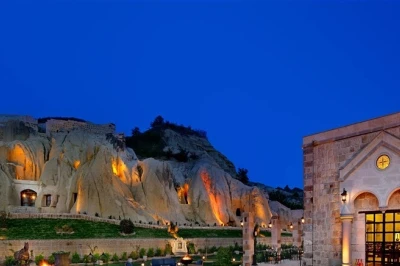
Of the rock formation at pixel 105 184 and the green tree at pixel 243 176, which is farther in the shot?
the green tree at pixel 243 176

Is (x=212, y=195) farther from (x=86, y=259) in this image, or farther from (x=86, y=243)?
(x=86, y=259)

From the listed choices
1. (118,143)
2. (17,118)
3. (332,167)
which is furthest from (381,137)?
(17,118)

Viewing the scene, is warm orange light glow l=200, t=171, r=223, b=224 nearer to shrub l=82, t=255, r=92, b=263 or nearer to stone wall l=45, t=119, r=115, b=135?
stone wall l=45, t=119, r=115, b=135

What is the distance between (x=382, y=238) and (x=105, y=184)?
41.7 meters

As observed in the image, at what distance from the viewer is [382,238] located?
17547 millimetres

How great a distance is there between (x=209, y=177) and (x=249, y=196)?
20.1 feet

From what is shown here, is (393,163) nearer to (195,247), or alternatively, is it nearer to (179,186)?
(195,247)

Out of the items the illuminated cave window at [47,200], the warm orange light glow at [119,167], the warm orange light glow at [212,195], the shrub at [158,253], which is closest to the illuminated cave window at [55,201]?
the illuminated cave window at [47,200]

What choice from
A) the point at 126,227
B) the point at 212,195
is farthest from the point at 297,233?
the point at 212,195

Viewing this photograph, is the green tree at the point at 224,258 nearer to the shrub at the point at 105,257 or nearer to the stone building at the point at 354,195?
the stone building at the point at 354,195

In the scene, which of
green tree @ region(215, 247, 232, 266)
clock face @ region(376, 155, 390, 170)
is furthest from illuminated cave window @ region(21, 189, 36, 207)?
clock face @ region(376, 155, 390, 170)

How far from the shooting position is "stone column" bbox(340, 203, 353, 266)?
59.0ft

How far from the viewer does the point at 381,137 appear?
1747cm

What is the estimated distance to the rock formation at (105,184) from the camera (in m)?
56.0
